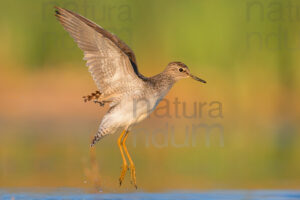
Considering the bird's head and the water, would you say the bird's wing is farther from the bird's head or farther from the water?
the water

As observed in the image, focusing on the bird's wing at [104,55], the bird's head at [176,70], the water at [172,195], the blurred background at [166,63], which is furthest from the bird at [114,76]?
the blurred background at [166,63]

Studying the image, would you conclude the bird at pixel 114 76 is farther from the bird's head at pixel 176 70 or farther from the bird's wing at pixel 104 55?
the bird's head at pixel 176 70

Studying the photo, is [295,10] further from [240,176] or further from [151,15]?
[240,176]

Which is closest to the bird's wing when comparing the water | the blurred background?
the water

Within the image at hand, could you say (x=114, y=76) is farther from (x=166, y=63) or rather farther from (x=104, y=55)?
(x=166, y=63)

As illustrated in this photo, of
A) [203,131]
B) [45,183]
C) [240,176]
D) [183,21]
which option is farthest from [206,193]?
[183,21]
